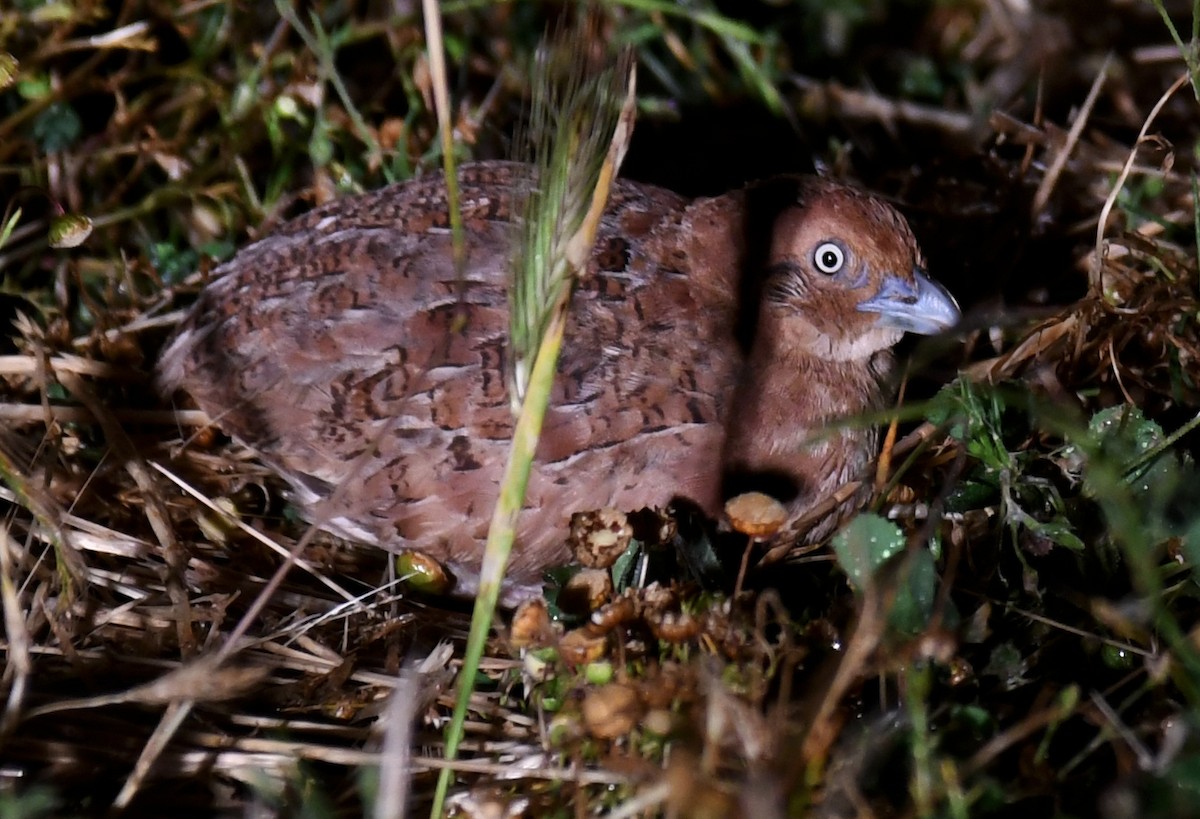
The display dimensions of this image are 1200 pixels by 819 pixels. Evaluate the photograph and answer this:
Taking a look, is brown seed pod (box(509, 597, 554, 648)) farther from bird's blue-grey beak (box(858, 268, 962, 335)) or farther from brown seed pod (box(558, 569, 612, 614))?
bird's blue-grey beak (box(858, 268, 962, 335))

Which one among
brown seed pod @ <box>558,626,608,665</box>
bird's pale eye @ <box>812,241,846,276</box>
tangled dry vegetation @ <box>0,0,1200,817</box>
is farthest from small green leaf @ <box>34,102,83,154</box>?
brown seed pod @ <box>558,626,608,665</box>

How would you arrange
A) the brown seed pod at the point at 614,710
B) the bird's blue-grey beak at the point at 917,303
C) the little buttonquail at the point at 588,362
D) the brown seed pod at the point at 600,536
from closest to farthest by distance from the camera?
the brown seed pod at the point at 614,710 < the brown seed pod at the point at 600,536 < the little buttonquail at the point at 588,362 < the bird's blue-grey beak at the point at 917,303

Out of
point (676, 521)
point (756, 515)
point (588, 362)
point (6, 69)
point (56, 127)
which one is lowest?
point (676, 521)

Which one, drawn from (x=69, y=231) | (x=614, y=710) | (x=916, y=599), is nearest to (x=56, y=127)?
(x=69, y=231)

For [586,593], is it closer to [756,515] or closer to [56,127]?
[756,515]

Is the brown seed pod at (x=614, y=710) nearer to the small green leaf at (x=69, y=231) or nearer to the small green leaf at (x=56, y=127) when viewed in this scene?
the small green leaf at (x=69, y=231)

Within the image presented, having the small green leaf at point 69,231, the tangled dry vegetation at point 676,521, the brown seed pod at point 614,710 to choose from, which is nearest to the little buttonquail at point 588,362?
the tangled dry vegetation at point 676,521
